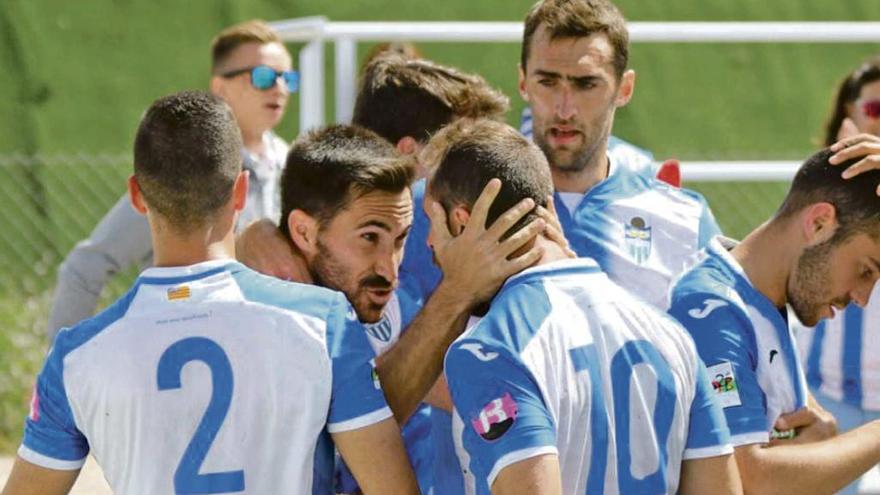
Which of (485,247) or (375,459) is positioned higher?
(485,247)

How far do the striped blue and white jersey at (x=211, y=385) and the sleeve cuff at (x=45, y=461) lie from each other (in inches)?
3.4

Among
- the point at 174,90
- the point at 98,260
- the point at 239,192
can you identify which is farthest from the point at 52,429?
the point at 174,90

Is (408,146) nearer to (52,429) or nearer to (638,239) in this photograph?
(638,239)

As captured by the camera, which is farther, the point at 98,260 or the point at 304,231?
the point at 98,260

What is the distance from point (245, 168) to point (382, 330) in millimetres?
2078

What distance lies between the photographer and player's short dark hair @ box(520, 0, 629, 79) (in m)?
3.96

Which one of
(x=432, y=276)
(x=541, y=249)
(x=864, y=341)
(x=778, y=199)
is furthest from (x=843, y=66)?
(x=541, y=249)

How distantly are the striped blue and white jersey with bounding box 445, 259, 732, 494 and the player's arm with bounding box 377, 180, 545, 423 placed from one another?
0.06 m

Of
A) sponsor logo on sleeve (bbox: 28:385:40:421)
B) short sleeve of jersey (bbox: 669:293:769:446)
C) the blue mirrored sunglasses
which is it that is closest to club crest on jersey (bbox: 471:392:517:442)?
short sleeve of jersey (bbox: 669:293:769:446)

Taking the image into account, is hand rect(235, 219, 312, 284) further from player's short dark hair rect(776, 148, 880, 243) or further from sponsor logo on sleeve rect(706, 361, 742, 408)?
player's short dark hair rect(776, 148, 880, 243)

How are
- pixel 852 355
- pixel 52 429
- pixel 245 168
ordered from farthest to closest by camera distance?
1. pixel 245 168
2. pixel 852 355
3. pixel 52 429

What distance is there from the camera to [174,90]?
8570 millimetres

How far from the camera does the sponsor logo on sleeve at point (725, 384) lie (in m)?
3.01

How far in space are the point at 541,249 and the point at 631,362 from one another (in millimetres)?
291
